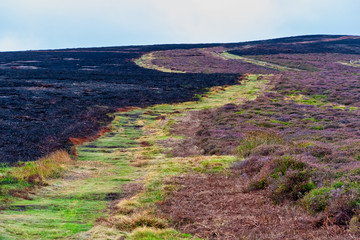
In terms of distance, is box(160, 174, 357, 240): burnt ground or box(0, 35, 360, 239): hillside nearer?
box(160, 174, 357, 240): burnt ground

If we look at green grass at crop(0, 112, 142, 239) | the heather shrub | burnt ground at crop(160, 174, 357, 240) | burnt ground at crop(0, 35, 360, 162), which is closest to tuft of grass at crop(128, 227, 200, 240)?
burnt ground at crop(160, 174, 357, 240)

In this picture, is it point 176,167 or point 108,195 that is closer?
point 108,195

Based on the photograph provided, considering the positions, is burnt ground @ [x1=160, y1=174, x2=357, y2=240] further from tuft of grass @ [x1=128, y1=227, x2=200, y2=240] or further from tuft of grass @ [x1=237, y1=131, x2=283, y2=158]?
tuft of grass @ [x1=237, y1=131, x2=283, y2=158]

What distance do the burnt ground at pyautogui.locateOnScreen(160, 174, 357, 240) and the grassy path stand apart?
20.7 inches

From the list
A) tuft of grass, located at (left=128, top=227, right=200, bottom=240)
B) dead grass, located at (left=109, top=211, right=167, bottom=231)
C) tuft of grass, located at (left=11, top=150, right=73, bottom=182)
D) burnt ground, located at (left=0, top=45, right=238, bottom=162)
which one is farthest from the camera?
burnt ground, located at (left=0, top=45, right=238, bottom=162)

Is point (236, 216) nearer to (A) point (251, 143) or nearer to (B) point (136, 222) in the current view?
(B) point (136, 222)

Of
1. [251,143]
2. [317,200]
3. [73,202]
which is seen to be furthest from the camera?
[251,143]

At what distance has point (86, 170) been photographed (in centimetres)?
1352

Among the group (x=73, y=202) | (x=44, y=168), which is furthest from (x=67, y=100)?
(x=73, y=202)

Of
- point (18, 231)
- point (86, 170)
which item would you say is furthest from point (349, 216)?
point (86, 170)

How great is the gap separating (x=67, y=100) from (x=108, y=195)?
84.6 feet

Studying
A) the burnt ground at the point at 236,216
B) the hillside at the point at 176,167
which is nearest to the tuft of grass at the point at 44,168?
the hillside at the point at 176,167

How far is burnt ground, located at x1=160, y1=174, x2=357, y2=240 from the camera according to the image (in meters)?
7.19

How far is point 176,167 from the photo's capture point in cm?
1341
